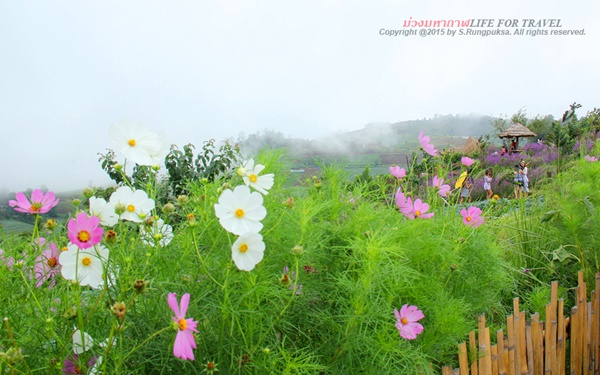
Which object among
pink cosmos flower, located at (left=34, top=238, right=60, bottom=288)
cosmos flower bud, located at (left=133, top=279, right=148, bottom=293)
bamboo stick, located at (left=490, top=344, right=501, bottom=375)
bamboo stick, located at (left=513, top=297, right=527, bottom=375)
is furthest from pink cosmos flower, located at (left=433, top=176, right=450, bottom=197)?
cosmos flower bud, located at (left=133, top=279, right=148, bottom=293)

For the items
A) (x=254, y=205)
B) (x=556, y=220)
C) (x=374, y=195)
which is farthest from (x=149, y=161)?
(x=556, y=220)

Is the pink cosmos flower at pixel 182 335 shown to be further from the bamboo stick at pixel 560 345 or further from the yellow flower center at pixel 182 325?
the bamboo stick at pixel 560 345

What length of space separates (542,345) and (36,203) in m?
1.87

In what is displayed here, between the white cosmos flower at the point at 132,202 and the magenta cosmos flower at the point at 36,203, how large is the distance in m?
0.13

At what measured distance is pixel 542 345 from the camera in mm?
2092

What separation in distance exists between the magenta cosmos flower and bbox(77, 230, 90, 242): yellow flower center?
0.24m

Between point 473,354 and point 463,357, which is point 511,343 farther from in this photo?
point 463,357

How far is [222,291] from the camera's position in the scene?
102 centimetres

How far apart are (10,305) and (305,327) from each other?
63 cm

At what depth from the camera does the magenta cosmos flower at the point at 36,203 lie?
3.36ft

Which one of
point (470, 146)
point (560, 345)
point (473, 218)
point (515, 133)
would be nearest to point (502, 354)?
point (473, 218)

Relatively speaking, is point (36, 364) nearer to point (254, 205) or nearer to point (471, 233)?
point (254, 205)

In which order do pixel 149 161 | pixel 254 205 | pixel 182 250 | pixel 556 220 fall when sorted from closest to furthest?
pixel 254 205, pixel 149 161, pixel 182 250, pixel 556 220

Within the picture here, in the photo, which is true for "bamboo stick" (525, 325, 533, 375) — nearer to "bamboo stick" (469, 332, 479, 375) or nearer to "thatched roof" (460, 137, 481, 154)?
"bamboo stick" (469, 332, 479, 375)
